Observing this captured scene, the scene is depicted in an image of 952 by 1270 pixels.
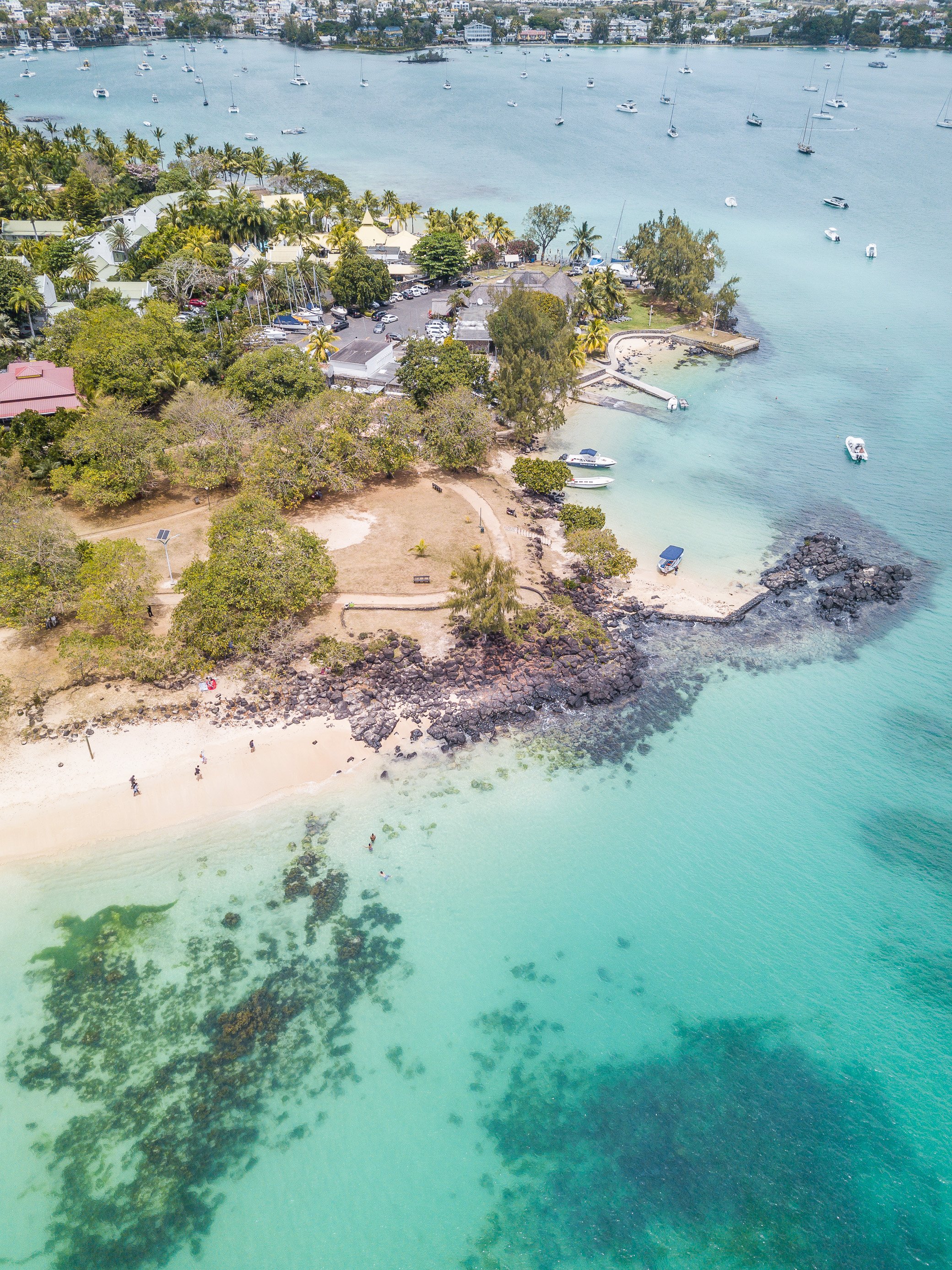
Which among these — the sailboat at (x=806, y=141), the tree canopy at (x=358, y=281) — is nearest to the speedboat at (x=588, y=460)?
the tree canopy at (x=358, y=281)

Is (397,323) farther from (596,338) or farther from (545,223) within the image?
(545,223)

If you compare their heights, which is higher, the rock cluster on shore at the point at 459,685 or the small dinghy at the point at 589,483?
the small dinghy at the point at 589,483

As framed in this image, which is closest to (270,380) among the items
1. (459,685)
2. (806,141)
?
(459,685)

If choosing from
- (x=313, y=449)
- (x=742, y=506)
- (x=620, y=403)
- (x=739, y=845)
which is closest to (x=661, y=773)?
(x=739, y=845)

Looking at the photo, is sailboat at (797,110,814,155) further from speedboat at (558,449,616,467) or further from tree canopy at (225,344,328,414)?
tree canopy at (225,344,328,414)

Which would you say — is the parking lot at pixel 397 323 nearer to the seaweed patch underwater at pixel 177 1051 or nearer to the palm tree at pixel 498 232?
the palm tree at pixel 498 232
